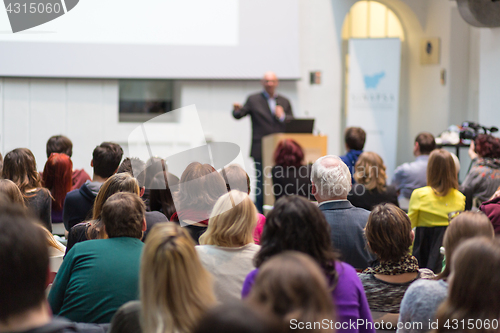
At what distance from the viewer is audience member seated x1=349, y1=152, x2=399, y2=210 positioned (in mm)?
3498

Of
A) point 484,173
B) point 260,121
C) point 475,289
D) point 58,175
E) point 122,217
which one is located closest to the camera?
point 475,289

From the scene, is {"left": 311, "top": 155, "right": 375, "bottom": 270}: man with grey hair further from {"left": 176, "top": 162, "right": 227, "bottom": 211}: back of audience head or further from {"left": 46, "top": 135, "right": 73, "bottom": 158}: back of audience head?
{"left": 46, "top": 135, "right": 73, "bottom": 158}: back of audience head

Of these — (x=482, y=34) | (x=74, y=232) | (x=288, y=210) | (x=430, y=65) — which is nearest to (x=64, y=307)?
(x=74, y=232)

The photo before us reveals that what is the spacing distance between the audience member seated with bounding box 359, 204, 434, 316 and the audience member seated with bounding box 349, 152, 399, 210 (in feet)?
4.59

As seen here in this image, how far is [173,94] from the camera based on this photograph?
750cm

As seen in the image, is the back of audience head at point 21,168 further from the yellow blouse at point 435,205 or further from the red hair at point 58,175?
the yellow blouse at point 435,205

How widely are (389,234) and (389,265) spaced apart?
13 cm

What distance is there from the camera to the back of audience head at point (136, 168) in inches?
112

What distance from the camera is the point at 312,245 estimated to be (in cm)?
156

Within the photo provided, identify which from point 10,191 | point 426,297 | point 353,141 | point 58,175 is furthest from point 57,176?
point 426,297

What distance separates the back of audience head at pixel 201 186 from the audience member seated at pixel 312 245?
0.89 m

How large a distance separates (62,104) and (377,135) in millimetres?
4695

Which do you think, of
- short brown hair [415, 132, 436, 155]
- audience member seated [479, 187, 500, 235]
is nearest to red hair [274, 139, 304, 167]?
short brown hair [415, 132, 436, 155]

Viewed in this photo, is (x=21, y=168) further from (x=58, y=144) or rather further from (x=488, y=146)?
(x=488, y=146)
